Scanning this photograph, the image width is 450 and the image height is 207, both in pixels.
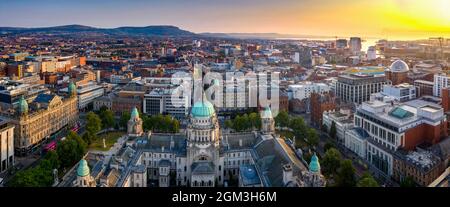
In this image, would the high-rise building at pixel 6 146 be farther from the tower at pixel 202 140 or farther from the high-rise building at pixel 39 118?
the tower at pixel 202 140

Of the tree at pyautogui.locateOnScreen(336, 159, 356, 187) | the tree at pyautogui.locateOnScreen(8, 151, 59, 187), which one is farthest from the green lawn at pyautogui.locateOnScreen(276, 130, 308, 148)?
the tree at pyautogui.locateOnScreen(8, 151, 59, 187)

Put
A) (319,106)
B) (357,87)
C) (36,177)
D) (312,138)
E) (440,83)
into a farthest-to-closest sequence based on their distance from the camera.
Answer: (357,87) < (440,83) < (319,106) < (312,138) < (36,177)

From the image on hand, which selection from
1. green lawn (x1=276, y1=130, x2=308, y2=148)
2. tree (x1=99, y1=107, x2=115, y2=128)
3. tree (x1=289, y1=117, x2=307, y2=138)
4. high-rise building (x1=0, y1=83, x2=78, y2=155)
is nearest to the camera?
high-rise building (x1=0, y1=83, x2=78, y2=155)

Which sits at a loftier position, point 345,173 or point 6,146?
point 6,146

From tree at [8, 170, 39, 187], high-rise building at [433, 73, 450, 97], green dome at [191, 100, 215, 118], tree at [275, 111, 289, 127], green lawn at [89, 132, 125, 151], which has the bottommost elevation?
green lawn at [89, 132, 125, 151]

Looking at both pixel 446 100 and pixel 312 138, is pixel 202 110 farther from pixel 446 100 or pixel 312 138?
pixel 446 100

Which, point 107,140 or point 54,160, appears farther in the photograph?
point 107,140

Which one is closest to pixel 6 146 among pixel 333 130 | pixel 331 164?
pixel 331 164

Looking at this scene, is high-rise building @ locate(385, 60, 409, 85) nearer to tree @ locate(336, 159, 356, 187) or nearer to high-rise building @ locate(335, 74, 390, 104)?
high-rise building @ locate(335, 74, 390, 104)
